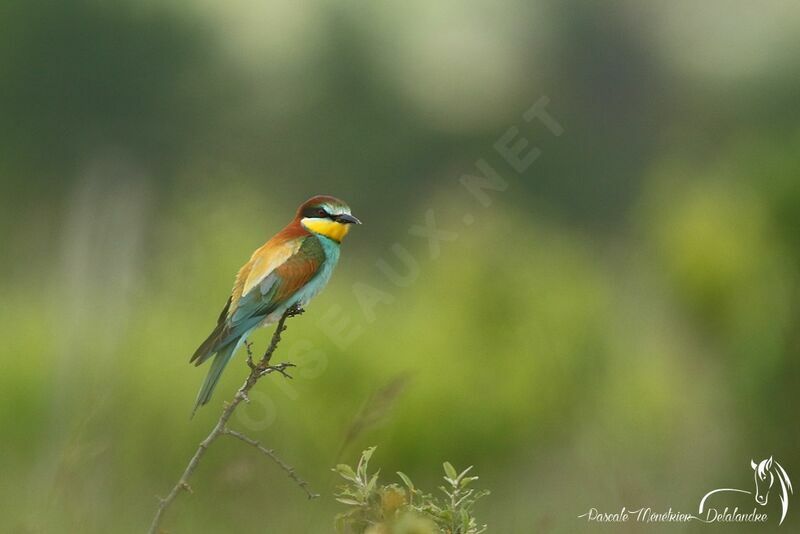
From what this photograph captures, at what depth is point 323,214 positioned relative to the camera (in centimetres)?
102

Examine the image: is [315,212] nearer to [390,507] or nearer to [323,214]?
[323,214]

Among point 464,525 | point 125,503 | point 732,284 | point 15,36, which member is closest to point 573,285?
point 732,284

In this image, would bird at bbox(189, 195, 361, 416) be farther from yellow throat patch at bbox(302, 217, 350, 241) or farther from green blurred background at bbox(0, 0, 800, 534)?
green blurred background at bbox(0, 0, 800, 534)

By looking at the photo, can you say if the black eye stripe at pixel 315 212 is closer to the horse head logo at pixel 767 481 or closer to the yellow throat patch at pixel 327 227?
the yellow throat patch at pixel 327 227

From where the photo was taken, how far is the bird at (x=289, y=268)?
986 millimetres

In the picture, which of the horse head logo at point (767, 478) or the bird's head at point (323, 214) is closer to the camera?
the bird's head at point (323, 214)

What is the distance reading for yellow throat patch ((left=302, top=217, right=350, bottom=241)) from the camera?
1037mm

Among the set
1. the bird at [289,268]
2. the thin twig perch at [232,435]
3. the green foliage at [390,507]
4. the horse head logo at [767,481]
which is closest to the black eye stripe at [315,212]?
the bird at [289,268]

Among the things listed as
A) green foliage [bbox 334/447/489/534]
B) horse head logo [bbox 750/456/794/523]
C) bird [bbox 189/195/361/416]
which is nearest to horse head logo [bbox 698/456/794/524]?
horse head logo [bbox 750/456/794/523]

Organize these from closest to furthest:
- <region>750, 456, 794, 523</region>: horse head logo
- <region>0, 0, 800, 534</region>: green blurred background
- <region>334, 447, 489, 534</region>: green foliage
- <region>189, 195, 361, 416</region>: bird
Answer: <region>334, 447, 489, 534</region>: green foliage
<region>189, 195, 361, 416</region>: bird
<region>0, 0, 800, 534</region>: green blurred background
<region>750, 456, 794, 523</region>: horse head logo

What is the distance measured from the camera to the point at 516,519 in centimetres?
239

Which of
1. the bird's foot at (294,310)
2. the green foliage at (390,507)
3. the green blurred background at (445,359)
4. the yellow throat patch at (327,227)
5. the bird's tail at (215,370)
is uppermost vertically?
the yellow throat patch at (327,227)

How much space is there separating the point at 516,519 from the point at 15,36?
7.16 m

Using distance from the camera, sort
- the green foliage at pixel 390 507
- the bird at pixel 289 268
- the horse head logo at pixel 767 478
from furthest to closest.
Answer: the horse head logo at pixel 767 478 → the bird at pixel 289 268 → the green foliage at pixel 390 507
